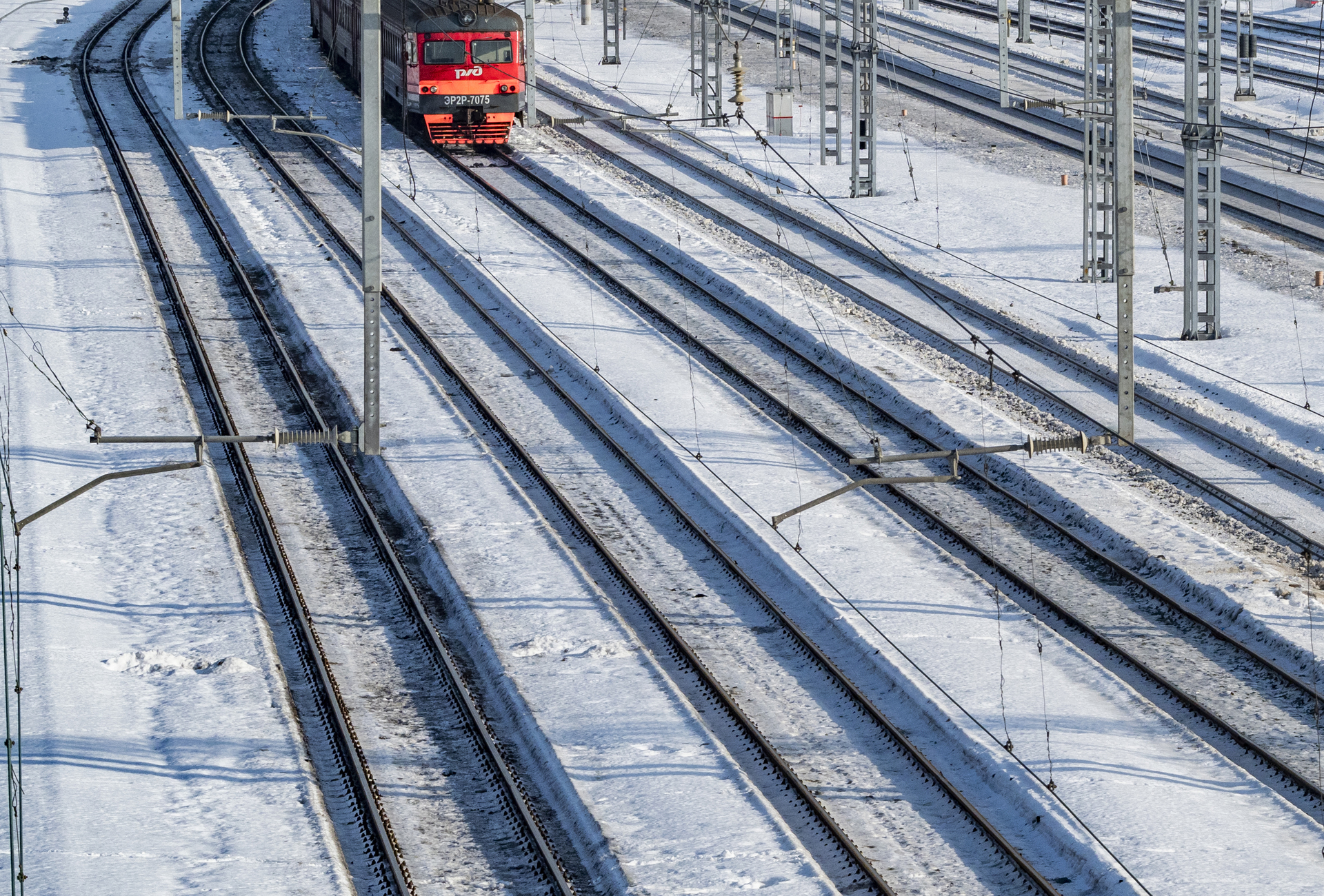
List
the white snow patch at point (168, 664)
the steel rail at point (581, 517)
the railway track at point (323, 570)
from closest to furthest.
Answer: the steel rail at point (581, 517) → the railway track at point (323, 570) → the white snow patch at point (168, 664)

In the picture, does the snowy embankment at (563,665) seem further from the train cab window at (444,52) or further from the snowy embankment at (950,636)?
the train cab window at (444,52)

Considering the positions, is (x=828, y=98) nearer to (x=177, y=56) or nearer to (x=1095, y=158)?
(x=177, y=56)

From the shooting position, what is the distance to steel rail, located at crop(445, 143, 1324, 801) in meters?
16.5

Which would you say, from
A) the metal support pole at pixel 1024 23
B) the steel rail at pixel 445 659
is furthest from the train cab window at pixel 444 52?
the metal support pole at pixel 1024 23

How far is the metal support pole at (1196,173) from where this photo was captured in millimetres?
27031

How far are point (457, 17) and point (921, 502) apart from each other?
69.6 ft

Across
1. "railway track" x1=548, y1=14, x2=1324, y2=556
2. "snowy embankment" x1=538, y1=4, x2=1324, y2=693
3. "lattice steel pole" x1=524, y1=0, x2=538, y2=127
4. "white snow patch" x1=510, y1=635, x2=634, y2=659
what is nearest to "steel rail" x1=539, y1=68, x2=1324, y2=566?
"railway track" x1=548, y1=14, x2=1324, y2=556

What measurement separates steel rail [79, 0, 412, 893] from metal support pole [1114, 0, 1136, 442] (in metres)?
7.66

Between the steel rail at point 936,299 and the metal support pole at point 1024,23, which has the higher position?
the metal support pole at point 1024,23

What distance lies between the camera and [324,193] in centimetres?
3888

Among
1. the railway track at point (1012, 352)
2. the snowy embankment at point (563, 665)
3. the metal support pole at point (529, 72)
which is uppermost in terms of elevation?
the metal support pole at point (529, 72)

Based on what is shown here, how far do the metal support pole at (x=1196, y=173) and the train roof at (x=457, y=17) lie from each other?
16945 mm

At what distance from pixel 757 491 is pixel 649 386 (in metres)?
4.57

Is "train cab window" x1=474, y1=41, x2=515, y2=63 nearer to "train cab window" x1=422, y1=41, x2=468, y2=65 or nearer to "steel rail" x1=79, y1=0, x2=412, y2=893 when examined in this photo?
"train cab window" x1=422, y1=41, x2=468, y2=65
